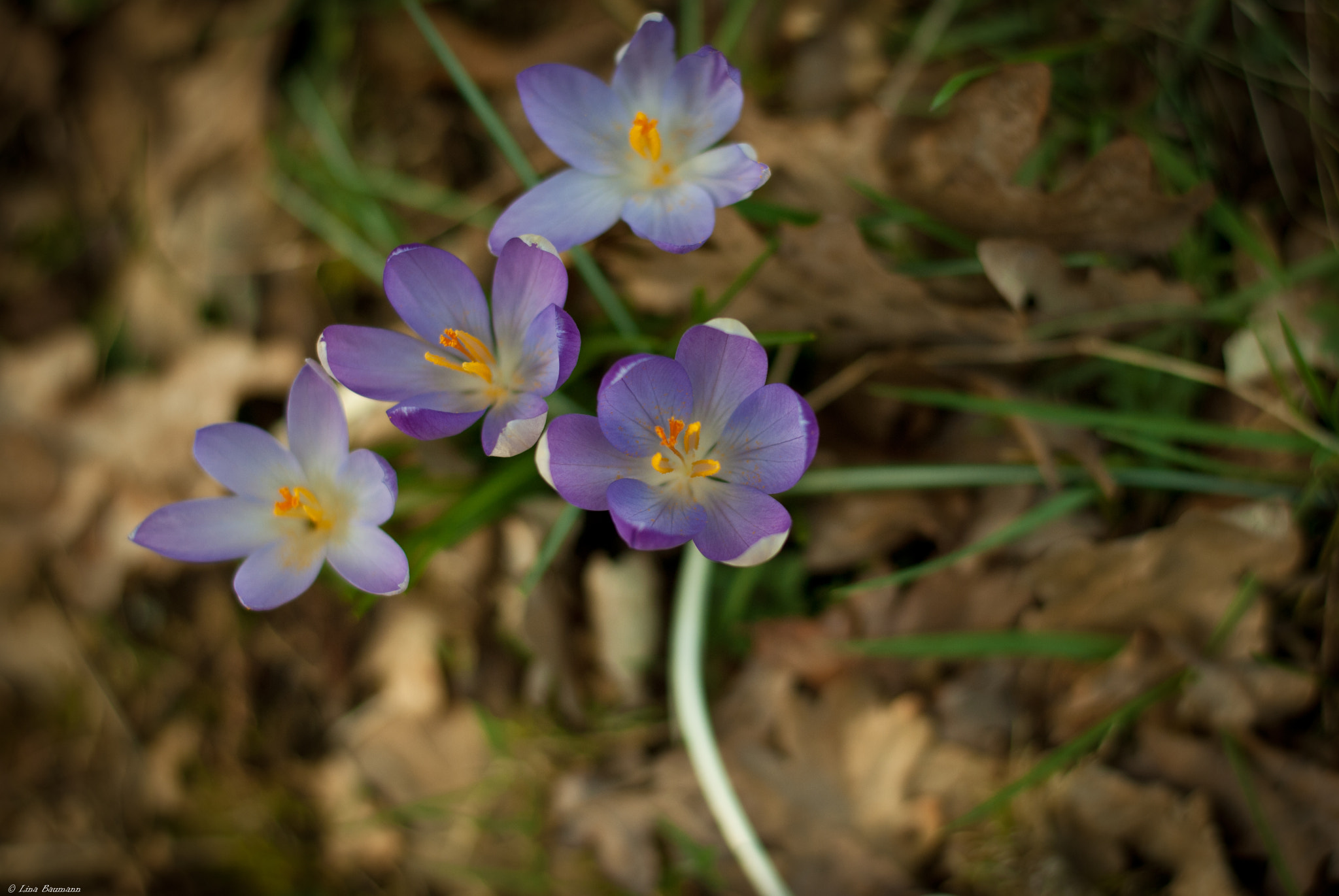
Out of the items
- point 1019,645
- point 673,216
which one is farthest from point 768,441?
point 1019,645

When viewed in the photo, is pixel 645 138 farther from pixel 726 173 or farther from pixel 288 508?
pixel 288 508

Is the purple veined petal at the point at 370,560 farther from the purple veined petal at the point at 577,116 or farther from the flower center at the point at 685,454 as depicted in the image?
the purple veined petal at the point at 577,116

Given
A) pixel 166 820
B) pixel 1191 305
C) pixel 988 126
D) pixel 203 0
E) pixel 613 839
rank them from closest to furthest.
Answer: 1. pixel 988 126
2. pixel 1191 305
3. pixel 613 839
4. pixel 166 820
5. pixel 203 0

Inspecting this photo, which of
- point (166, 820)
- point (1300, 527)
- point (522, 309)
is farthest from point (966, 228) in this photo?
point (166, 820)

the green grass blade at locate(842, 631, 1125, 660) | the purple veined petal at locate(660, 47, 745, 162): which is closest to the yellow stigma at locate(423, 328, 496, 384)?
the purple veined petal at locate(660, 47, 745, 162)

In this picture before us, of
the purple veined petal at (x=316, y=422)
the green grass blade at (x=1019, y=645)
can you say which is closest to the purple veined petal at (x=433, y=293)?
the purple veined petal at (x=316, y=422)

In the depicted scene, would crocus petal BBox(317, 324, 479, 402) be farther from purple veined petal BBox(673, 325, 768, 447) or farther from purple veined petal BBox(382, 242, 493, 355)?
purple veined petal BBox(673, 325, 768, 447)

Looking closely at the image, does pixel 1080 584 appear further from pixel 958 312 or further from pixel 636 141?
pixel 636 141

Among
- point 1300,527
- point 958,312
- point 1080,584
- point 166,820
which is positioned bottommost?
point 166,820
